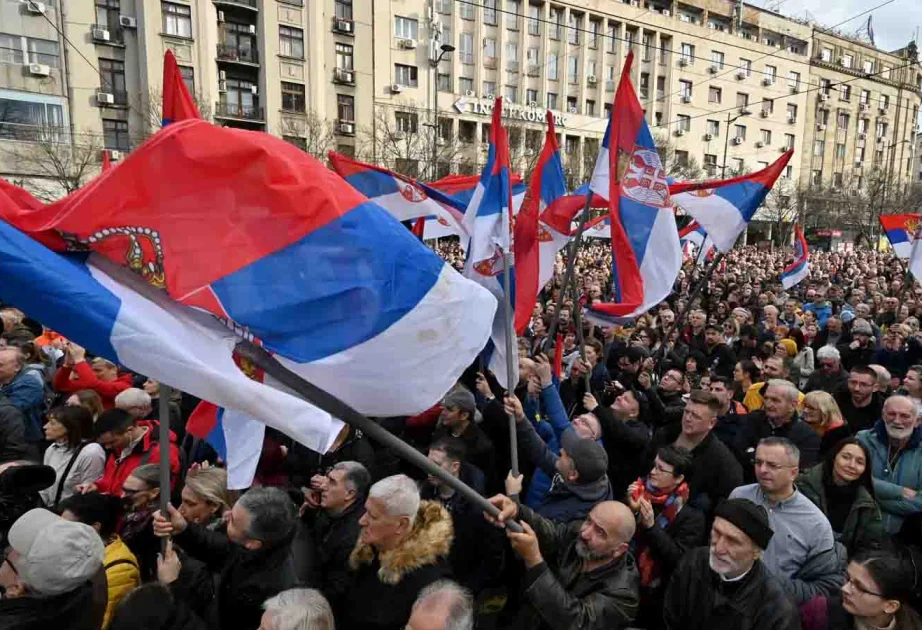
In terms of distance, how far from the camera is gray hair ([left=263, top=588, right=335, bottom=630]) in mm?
2000

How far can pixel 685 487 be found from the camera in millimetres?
3195

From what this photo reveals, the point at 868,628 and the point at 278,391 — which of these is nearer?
the point at 278,391

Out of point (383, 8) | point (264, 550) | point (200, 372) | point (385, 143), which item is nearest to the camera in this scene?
point (200, 372)

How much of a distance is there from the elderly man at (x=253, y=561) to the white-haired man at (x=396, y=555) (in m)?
0.32

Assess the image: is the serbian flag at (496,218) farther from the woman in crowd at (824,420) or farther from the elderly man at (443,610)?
the woman in crowd at (824,420)

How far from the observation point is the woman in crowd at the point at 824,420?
14.2 feet

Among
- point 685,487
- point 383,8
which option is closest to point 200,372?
point 685,487

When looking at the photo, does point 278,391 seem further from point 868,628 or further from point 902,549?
point 902,549

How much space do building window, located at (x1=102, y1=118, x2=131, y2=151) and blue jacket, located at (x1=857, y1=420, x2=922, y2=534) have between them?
3154cm

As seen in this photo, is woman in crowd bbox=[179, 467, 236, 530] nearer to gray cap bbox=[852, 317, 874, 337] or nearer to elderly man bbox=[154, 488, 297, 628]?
elderly man bbox=[154, 488, 297, 628]

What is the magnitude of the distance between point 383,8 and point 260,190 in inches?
1487

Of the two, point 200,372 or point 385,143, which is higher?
point 385,143

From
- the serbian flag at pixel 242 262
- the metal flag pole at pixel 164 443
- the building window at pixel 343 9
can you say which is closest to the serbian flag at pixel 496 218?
the serbian flag at pixel 242 262

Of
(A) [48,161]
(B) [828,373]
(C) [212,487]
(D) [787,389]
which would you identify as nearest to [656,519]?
(D) [787,389]
